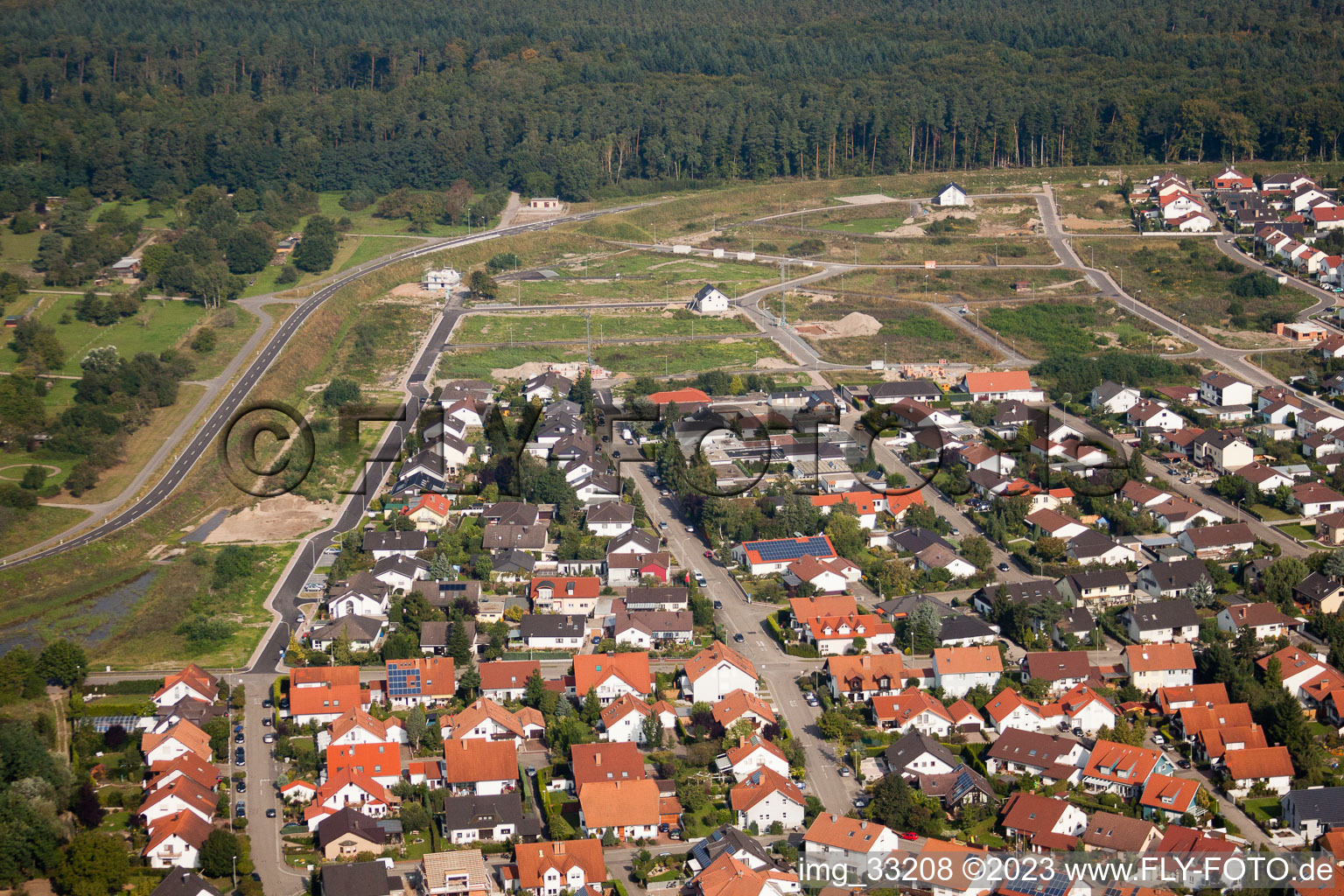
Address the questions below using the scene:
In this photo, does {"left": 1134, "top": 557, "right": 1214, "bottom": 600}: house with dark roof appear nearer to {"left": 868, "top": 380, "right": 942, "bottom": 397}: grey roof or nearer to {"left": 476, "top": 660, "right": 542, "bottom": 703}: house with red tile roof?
{"left": 476, "top": 660, "right": 542, "bottom": 703}: house with red tile roof

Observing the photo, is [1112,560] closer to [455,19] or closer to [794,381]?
[794,381]

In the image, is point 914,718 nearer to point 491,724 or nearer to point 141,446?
point 491,724

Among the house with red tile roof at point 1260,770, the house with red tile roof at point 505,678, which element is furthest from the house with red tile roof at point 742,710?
the house with red tile roof at point 1260,770

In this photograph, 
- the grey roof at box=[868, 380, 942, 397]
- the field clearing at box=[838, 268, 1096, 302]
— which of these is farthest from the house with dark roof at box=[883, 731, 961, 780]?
the field clearing at box=[838, 268, 1096, 302]

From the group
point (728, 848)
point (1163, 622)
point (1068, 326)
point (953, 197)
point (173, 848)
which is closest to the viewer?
point (728, 848)

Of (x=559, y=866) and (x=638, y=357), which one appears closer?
(x=559, y=866)

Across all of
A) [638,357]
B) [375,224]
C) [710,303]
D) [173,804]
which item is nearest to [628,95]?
[375,224]

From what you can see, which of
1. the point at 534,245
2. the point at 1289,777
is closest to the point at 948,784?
the point at 1289,777
